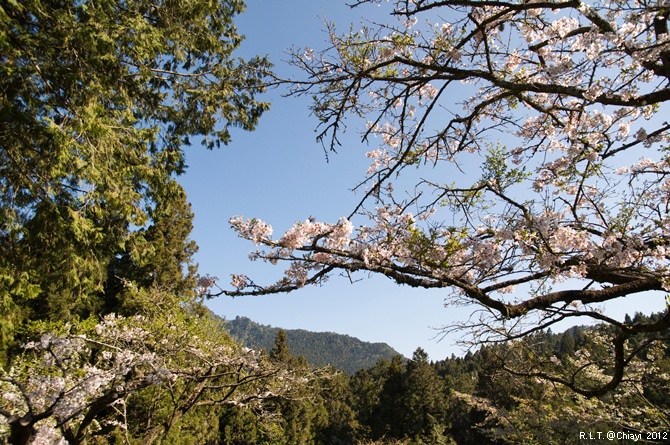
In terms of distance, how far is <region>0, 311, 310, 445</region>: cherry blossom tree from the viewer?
338cm

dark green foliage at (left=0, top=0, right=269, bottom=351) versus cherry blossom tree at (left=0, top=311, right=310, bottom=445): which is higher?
dark green foliage at (left=0, top=0, right=269, bottom=351)

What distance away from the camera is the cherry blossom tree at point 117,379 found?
3.38 metres

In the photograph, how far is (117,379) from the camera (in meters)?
4.75

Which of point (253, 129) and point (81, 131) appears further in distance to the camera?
point (253, 129)

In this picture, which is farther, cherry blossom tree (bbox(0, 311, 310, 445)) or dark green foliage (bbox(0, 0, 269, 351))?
dark green foliage (bbox(0, 0, 269, 351))

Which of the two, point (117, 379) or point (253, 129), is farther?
point (253, 129)

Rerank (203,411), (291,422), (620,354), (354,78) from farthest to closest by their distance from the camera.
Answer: (291,422)
(203,411)
(354,78)
(620,354)

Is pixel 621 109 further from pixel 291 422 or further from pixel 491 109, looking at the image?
pixel 291 422

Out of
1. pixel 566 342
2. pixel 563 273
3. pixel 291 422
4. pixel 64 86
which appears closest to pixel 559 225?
pixel 563 273

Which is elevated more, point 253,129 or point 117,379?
point 253,129

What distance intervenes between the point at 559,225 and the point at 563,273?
41cm

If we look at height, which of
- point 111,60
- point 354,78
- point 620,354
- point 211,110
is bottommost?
point 620,354

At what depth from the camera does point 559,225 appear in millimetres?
3088

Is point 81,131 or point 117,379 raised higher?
point 81,131
